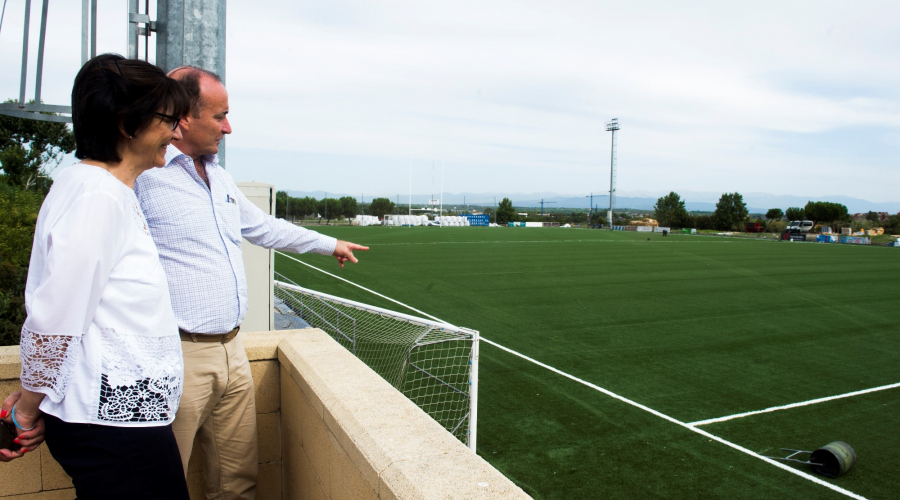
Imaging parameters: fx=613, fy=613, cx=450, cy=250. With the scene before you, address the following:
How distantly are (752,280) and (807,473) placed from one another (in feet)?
50.5

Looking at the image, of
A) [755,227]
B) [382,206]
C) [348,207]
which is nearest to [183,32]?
[755,227]

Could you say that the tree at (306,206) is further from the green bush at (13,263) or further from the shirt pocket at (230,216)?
the shirt pocket at (230,216)

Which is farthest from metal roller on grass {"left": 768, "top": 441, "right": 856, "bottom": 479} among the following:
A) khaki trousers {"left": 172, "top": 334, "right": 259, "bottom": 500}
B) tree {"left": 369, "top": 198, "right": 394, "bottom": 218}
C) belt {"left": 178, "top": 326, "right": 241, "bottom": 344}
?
tree {"left": 369, "top": 198, "right": 394, "bottom": 218}

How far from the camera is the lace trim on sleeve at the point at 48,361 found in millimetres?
1395

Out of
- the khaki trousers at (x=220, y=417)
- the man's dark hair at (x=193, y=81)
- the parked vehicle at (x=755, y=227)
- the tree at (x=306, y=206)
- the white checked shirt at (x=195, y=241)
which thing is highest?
the tree at (x=306, y=206)

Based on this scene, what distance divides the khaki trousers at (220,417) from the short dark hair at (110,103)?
1.00m

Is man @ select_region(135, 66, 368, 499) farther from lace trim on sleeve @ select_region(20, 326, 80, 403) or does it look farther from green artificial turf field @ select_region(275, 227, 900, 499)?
green artificial turf field @ select_region(275, 227, 900, 499)

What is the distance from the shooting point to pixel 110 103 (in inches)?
59.3

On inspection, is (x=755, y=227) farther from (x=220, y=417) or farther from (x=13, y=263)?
(x=220, y=417)

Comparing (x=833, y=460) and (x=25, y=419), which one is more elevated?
(x=25, y=419)

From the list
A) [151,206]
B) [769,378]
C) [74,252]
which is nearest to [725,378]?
[769,378]

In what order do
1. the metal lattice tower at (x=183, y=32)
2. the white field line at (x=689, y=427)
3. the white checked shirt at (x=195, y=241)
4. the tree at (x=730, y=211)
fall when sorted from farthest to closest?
1. the tree at (x=730, y=211)
2. the white field line at (x=689, y=427)
3. the metal lattice tower at (x=183, y=32)
4. the white checked shirt at (x=195, y=241)

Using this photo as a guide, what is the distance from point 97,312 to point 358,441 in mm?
807

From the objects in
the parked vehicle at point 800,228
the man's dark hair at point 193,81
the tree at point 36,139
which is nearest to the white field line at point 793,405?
the man's dark hair at point 193,81
